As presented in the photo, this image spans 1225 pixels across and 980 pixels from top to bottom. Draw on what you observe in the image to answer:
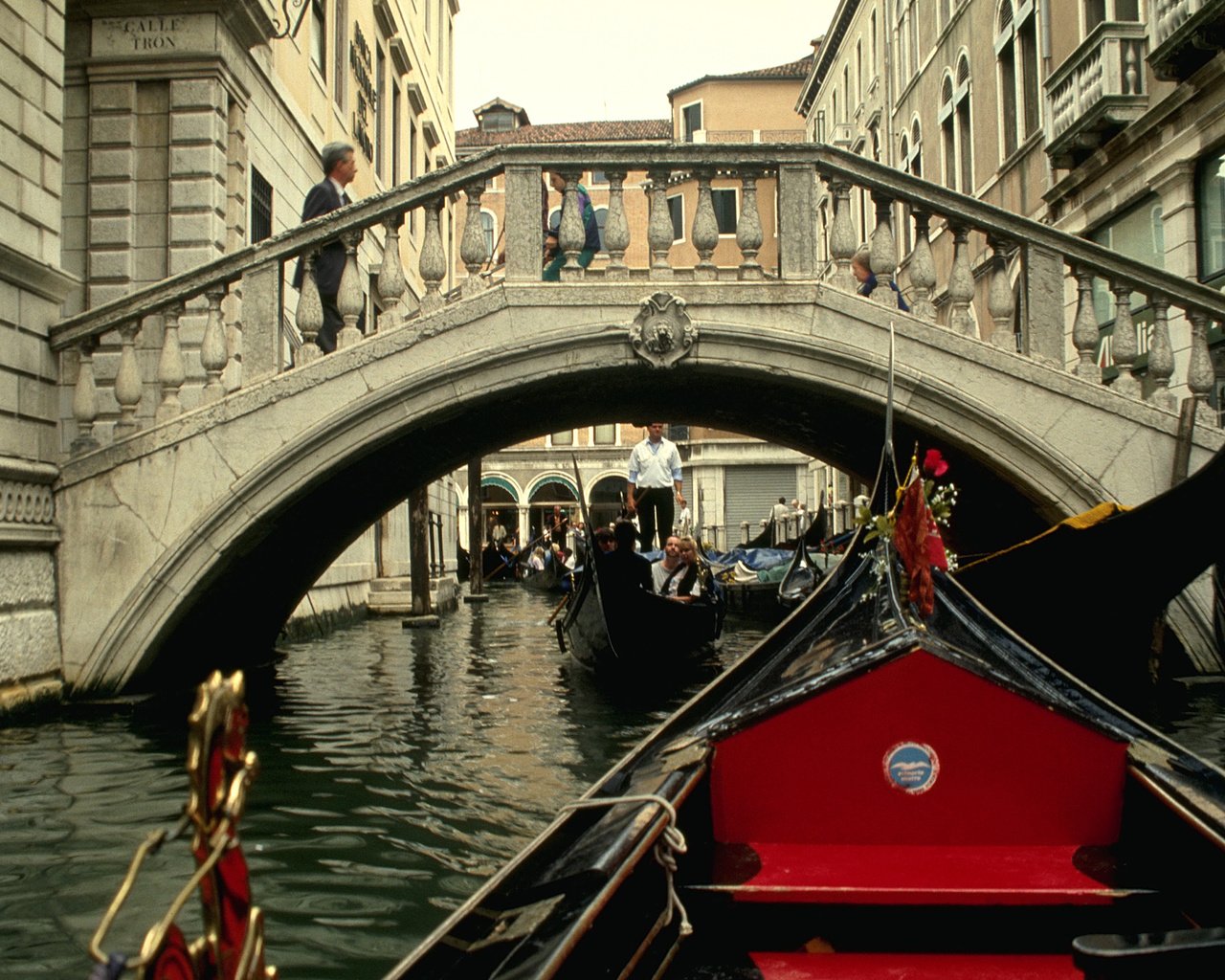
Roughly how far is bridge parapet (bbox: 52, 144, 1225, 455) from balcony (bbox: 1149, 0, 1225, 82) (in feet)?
9.72

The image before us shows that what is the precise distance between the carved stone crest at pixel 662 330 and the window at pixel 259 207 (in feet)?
10.2

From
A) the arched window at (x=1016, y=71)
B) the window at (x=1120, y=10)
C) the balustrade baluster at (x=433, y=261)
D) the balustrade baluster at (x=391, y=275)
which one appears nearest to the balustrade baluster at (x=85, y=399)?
the balustrade baluster at (x=391, y=275)

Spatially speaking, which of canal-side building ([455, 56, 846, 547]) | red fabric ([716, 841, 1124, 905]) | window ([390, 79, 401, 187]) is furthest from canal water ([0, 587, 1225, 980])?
canal-side building ([455, 56, 846, 547])

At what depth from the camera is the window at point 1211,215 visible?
26.5 ft

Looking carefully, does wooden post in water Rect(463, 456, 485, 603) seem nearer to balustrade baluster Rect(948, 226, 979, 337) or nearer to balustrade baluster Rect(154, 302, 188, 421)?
balustrade baluster Rect(154, 302, 188, 421)

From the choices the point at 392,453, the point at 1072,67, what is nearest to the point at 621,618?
the point at 392,453

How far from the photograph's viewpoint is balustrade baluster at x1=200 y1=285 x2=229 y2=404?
506 centimetres

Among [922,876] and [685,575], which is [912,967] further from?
[685,575]

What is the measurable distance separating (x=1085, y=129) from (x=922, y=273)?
16.0 feet

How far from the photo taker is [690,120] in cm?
3077

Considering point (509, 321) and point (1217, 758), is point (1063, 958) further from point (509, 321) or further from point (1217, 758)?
point (509, 321)

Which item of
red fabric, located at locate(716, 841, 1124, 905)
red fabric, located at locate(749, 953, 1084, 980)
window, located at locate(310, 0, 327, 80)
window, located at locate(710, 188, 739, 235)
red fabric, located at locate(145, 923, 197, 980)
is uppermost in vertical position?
window, located at locate(710, 188, 739, 235)

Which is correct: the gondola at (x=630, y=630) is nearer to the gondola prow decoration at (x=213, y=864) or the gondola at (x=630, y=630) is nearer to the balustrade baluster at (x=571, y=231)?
the balustrade baluster at (x=571, y=231)

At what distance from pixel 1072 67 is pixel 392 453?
230 inches
